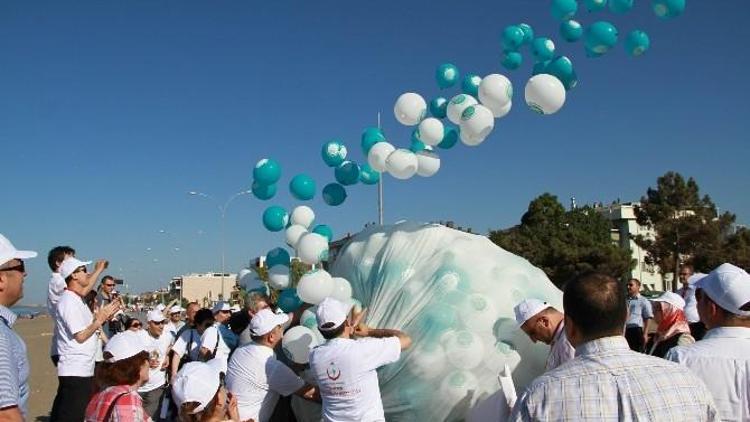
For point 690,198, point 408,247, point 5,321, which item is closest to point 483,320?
point 408,247

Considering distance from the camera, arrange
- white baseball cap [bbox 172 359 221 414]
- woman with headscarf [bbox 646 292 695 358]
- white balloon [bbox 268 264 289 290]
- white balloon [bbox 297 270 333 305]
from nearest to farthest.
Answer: white baseball cap [bbox 172 359 221 414] < woman with headscarf [bbox 646 292 695 358] < white balloon [bbox 297 270 333 305] < white balloon [bbox 268 264 289 290]

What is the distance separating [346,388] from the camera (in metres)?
4.21

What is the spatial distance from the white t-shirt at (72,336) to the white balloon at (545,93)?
4.58 meters

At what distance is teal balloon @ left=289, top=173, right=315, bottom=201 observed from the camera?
7.27 meters

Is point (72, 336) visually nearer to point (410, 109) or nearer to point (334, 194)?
point (334, 194)

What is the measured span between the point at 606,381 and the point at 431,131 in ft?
16.0

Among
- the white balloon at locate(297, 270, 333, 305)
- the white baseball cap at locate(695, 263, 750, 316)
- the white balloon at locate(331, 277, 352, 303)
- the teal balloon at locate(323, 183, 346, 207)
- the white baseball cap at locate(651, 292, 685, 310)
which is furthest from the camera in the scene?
the teal balloon at locate(323, 183, 346, 207)

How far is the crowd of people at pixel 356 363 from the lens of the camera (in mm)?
2014

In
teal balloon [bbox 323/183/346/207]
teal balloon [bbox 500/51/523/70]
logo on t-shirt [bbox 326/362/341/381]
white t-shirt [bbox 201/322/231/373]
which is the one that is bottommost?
white t-shirt [bbox 201/322/231/373]

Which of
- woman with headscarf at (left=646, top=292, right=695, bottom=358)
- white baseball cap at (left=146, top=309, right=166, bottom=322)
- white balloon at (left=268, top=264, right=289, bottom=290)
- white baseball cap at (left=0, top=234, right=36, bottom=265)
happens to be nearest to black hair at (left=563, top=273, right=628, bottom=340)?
white baseball cap at (left=0, top=234, right=36, bottom=265)

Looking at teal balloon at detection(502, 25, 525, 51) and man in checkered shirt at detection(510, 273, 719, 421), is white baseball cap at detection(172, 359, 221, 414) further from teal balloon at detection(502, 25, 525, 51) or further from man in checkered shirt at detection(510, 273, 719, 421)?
teal balloon at detection(502, 25, 525, 51)

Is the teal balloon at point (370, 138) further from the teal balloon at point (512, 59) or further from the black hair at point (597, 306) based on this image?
the black hair at point (597, 306)

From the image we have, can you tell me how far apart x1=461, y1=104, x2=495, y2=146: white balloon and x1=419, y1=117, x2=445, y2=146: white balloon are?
31 cm

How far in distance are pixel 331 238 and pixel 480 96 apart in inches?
89.0
